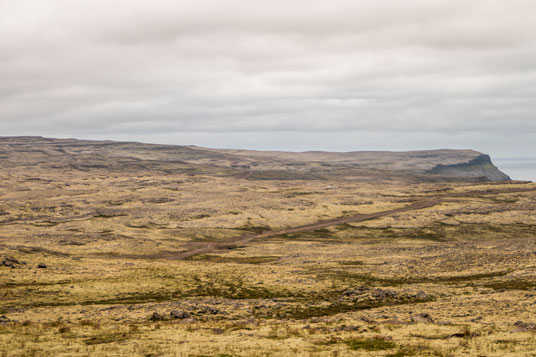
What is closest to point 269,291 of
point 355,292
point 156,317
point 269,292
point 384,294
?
point 269,292

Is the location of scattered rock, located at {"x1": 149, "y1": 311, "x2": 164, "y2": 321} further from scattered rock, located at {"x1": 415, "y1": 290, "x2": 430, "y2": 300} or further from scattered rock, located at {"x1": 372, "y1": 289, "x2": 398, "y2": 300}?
scattered rock, located at {"x1": 415, "y1": 290, "x2": 430, "y2": 300}

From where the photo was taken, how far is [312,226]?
14188 cm

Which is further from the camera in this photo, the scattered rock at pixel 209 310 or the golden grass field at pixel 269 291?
the scattered rock at pixel 209 310

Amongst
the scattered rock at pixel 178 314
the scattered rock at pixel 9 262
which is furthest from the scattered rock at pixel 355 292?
the scattered rock at pixel 9 262

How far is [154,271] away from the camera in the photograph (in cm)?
6575

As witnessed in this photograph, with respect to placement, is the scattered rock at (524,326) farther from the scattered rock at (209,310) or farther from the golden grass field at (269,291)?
the scattered rock at (209,310)

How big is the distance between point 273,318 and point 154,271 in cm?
2866

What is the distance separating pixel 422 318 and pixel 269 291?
74.2 ft

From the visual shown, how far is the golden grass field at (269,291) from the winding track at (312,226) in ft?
7.90

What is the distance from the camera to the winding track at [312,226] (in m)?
103

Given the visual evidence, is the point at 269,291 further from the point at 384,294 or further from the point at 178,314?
the point at 178,314

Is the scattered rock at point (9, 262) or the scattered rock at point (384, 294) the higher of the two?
the scattered rock at point (384, 294)

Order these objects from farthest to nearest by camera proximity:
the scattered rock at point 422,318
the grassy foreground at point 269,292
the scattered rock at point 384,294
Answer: the scattered rock at point 384,294
the scattered rock at point 422,318
the grassy foreground at point 269,292

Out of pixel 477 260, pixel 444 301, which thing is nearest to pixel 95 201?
pixel 477 260
